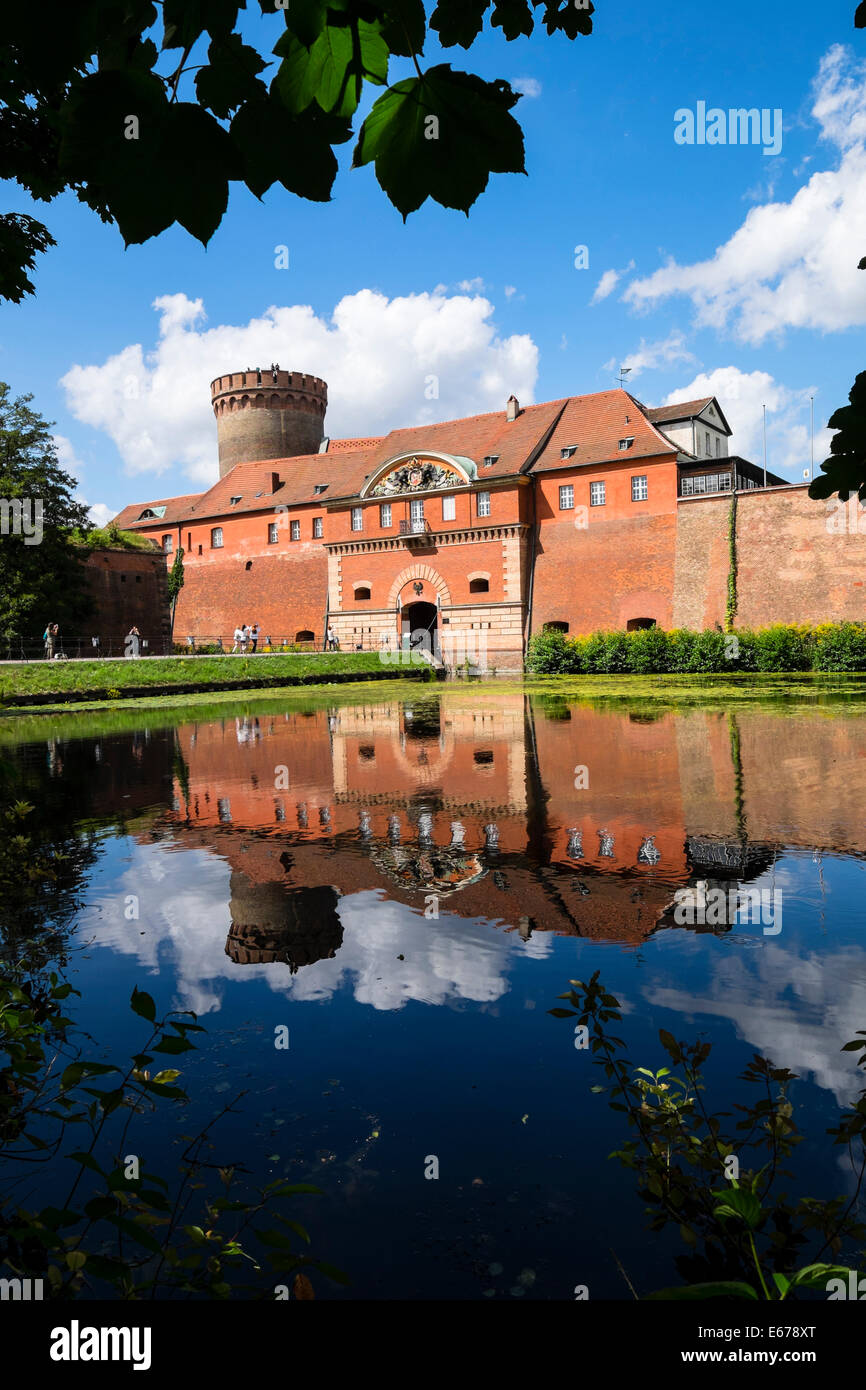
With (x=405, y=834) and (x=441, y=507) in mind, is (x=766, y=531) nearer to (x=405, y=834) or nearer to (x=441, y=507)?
(x=441, y=507)

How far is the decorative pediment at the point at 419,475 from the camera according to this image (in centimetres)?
3869

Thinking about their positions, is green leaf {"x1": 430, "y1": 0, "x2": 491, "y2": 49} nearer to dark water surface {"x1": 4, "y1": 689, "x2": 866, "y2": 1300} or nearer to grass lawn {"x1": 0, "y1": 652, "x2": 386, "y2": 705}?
dark water surface {"x1": 4, "y1": 689, "x2": 866, "y2": 1300}

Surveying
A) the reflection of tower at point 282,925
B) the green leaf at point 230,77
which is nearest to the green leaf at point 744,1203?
the green leaf at point 230,77

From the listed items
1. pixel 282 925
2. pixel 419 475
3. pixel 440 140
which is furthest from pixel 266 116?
pixel 419 475

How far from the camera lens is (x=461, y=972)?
4145 mm

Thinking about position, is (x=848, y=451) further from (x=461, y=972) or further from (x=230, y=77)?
(x=461, y=972)

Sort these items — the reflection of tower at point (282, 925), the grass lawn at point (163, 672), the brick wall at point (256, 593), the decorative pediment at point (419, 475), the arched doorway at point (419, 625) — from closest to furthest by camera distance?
the reflection of tower at point (282, 925), the grass lawn at point (163, 672), the decorative pediment at point (419, 475), the arched doorway at point (419, 625), the brick wall at point (256, 593)

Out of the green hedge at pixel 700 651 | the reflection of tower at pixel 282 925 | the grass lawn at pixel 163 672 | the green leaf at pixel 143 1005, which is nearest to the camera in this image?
the green leaf at pixel 143 1005

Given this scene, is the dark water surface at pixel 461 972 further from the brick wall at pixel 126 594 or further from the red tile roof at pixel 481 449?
the brick wall at pixel 126 594

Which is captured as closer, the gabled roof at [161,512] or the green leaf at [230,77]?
the green leaf at [230,77]

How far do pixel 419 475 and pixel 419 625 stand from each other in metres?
7.59

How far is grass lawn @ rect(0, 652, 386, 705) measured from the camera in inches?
987

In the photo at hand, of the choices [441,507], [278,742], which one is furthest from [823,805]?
[441,507]

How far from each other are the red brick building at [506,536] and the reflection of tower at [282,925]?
2913 cm
